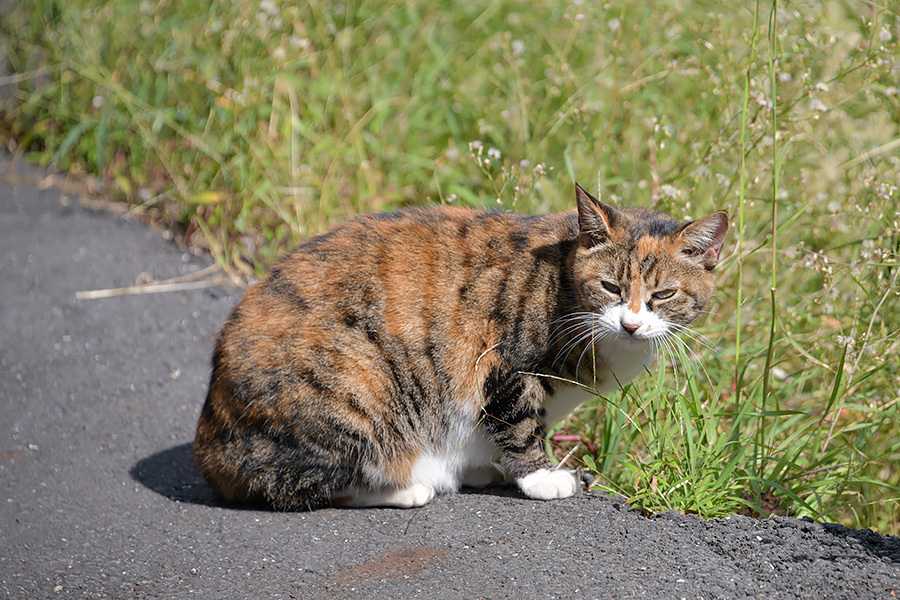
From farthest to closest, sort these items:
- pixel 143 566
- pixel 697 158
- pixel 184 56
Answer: pixel 184 56 < pixel 697 158 < pixel 143 566

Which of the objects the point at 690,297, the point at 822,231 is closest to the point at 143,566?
the point at 690,297

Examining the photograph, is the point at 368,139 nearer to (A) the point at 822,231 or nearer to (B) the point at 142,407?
(B) the point at 142,407

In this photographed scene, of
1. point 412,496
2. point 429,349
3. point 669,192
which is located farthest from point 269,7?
point 412,496

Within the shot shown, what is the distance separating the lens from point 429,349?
306 cm

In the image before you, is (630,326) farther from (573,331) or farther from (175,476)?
(175,476)

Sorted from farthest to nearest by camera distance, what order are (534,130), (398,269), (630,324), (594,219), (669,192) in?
(534,130) → (669,192) → (398,269) → (594,219) → (630,324)

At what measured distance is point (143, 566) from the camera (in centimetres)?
279

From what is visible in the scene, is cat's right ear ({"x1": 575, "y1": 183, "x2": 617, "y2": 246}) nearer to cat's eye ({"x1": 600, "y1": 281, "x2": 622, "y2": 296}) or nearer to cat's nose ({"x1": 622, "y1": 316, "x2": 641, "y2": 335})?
cat's eye ({"x1": 600, "y1": 281, "x2": 622, "y2": 296})

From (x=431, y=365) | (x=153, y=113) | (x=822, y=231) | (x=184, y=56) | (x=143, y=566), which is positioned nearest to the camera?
(x=143, y=566)

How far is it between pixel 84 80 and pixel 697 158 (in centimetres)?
441

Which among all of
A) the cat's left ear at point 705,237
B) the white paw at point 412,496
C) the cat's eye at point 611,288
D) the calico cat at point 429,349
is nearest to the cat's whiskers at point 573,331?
the calico cat at point 429,349

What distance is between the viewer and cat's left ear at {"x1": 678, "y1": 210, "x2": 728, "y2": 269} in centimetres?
280

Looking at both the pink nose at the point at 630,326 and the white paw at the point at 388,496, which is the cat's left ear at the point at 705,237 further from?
the white paw at the point at 388,496

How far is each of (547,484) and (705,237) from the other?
3.50 feet
